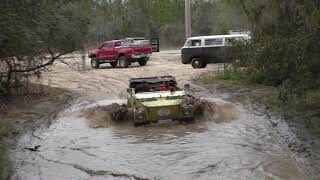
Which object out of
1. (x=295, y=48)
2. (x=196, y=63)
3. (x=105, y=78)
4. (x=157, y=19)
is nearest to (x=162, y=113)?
(x=295, y=48)

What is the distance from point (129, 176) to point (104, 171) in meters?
0.66

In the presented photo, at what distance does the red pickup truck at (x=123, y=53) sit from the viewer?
34.3 m

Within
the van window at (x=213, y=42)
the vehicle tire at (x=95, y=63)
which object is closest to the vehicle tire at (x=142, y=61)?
the vehicle tire at (x=95, y=63)

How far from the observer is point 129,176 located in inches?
420

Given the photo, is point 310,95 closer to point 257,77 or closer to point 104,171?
point 257,77

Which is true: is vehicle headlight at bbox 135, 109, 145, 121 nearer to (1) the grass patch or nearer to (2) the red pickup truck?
(1) the grass patch

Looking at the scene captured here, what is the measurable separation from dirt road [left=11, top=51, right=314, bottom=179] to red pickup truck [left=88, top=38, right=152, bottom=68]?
629 inches

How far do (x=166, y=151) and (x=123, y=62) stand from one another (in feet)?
72.4

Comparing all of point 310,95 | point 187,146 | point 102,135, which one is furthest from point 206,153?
point 310,95

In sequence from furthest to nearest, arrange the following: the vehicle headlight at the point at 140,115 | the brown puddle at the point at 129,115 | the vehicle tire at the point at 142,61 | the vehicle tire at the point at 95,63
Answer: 1. the vehicle tire at the point at 95,63
2. the vehicle tire at the point at 142,61
3. the brown puddle at the point at 129,115
4. the vehicle headlight at the point at 140,115

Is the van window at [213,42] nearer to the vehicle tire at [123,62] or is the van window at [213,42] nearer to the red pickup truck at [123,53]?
the red pickup truck at [123,53]

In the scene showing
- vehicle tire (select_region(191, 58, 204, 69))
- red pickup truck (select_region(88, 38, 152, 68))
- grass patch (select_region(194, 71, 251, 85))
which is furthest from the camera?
red pickup truck (select_region(88, 38, 152, 68))

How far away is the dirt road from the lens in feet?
35.4

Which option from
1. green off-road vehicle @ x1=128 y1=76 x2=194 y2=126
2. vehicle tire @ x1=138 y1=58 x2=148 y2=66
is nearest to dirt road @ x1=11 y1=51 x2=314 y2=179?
green off-road vehicle @ x1=128 y1=76 x2=194 y2=126
